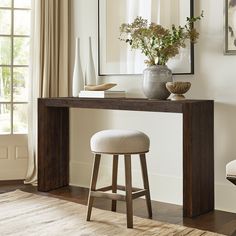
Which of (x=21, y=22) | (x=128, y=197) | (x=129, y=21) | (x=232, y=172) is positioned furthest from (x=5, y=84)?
(x=232, y=172)

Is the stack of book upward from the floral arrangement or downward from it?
downward

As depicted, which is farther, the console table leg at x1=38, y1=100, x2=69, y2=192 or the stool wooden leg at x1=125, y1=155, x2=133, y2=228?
the console table leg at x1=38, y1=100, x2=69, y2=192

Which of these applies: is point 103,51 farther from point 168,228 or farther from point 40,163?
point 168,228

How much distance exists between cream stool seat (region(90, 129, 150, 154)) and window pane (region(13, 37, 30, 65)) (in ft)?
5.47

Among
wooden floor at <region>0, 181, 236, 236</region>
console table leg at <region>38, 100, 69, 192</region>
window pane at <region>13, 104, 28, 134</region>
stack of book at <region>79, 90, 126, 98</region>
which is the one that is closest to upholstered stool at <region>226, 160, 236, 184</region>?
wooden floor at <region>0, 181, 236, 236</region>

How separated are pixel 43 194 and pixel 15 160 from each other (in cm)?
66

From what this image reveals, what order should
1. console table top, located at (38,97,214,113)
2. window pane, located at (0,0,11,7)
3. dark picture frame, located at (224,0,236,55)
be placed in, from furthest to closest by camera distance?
1. window pane, located at (0,0,11,7)
2. dark picture frame, located at (224,0,236,55)
3. console table top, located at (38,97,214,113)

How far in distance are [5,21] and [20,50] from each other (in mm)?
305

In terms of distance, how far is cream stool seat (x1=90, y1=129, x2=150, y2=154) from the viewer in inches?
114

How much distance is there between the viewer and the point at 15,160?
4.29 m

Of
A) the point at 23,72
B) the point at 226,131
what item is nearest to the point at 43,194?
the point at 23,72

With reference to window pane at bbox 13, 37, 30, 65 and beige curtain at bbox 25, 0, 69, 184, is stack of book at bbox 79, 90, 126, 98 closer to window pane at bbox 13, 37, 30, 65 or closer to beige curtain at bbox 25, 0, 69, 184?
beige curtain at bbox 25, 0, 69, 184

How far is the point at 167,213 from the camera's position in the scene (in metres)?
3.27

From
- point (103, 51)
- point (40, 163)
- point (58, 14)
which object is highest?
point (58, 14)
